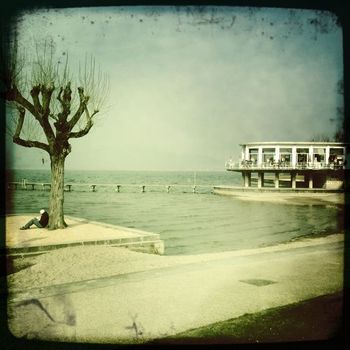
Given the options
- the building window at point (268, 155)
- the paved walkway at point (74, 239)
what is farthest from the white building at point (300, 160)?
Result: the paved walkway at point (74, 239)

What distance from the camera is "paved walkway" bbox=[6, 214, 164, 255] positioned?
9.86 m

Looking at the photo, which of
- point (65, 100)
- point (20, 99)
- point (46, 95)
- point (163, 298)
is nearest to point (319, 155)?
point (65, 100)

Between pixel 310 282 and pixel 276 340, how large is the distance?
2.64 metres

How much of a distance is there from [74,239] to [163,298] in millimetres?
5906

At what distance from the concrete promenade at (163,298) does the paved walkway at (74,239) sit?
116 inches

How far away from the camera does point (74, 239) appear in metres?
11.2

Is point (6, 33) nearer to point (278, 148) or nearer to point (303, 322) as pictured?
point (303, 322)

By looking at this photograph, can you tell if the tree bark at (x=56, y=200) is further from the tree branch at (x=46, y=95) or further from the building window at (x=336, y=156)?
the building window at (x=336, y=156)

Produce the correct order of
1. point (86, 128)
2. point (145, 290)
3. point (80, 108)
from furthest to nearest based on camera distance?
point (86, 128), point (80, 108), point (145, 290)

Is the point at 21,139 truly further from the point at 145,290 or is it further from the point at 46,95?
the point at 145,290

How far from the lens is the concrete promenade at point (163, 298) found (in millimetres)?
4824

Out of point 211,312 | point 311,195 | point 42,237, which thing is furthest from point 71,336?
point 311,195

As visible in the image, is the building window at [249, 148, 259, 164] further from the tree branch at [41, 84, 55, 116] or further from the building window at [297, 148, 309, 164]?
the tree branch at [41, 84, 55, 116]

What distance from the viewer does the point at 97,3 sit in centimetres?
642
